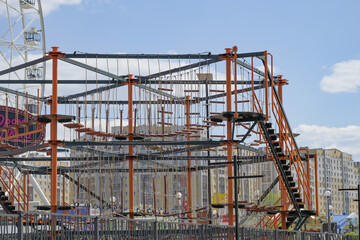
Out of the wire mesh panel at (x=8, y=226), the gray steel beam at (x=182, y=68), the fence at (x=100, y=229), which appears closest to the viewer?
the wire mesh panel at (x=8, y=226)

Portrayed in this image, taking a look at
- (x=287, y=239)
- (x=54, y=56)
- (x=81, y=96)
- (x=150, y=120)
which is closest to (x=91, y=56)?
(x=54, y=56)

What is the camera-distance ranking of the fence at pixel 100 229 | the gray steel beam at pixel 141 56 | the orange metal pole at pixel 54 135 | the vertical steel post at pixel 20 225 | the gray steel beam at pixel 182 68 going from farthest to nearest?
the gray steel beam at pixel 182 68
the gray steel beam at pixel 141 56
the orange metal pole at pixel 54 135
the fence at pixel 100 229
the vertical steel post at pixel 20 225

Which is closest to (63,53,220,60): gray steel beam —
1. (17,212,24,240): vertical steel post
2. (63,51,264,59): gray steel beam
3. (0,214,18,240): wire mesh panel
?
(63,51,264,59): gray steel beam

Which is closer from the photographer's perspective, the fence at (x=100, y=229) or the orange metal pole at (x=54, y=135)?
the fence at (x=100, y=229)

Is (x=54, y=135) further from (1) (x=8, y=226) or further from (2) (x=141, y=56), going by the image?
(1) (x=8, y=226)

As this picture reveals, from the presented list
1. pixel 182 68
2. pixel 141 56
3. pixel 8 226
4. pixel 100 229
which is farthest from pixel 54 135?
pixel 8 226

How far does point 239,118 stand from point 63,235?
13.4 meters

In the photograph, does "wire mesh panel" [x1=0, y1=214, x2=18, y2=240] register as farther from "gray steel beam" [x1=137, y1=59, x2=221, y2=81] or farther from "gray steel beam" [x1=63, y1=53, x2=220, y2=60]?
"gray steel beam" [x1=137, y1=59, x2=221, y2=81]

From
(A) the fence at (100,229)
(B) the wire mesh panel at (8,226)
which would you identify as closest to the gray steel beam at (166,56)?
(A) the fence at (100,229)

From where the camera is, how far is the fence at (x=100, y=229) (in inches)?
691

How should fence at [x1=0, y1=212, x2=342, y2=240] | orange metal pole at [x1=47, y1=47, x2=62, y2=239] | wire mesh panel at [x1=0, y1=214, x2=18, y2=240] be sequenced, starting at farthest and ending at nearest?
orange metal pole at [x1=47, y1=47, x2=62, y2=239] < fence at [x1=0, y1=212, x2=342, y2=240] < wire mesh panel at [x1=0, y1=214, x2=18, y2=240]

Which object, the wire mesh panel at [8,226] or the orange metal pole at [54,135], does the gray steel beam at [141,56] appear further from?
the wire mesh panel at [8,226]

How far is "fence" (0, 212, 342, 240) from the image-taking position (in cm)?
1755

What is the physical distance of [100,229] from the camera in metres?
21.3
